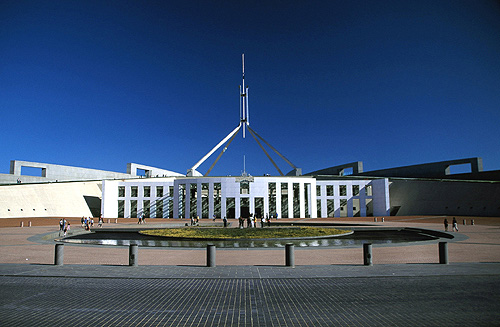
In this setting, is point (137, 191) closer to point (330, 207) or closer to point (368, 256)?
point (330, 207)

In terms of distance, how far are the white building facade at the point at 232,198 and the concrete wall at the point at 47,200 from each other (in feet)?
17.2

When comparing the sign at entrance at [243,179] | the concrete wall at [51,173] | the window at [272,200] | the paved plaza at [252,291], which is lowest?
the paved plaza at [252,291]

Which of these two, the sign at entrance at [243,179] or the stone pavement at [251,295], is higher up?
the sign at entrance at [243,179]

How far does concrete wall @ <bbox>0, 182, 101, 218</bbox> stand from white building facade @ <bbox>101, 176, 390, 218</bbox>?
17.2 ft

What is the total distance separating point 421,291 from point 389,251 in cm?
716

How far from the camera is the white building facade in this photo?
53.6 m

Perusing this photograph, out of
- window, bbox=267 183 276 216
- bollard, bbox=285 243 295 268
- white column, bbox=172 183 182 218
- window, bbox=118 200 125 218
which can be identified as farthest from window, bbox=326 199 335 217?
bollard, bbox=285 243 295 268

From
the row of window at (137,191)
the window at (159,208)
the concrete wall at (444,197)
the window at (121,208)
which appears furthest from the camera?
the window at (121,208)

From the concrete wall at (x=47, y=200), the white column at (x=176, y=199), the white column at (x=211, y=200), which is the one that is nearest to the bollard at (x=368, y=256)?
the white column at (x=211, y=200)

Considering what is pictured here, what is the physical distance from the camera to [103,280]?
9.11 meters

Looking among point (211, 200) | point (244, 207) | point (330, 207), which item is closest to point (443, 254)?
point (211, 200)

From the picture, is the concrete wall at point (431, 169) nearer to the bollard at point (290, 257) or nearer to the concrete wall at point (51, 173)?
the concrete wall at point (51, 173)

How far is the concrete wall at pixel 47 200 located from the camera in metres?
47.5

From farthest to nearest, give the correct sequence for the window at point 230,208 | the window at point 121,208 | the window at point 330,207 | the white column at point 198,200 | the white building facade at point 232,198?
the window at point 330,207
the window at point 121,208
the window at point 230,208
the white column at point 198,200
the white building facade at point 232,198
